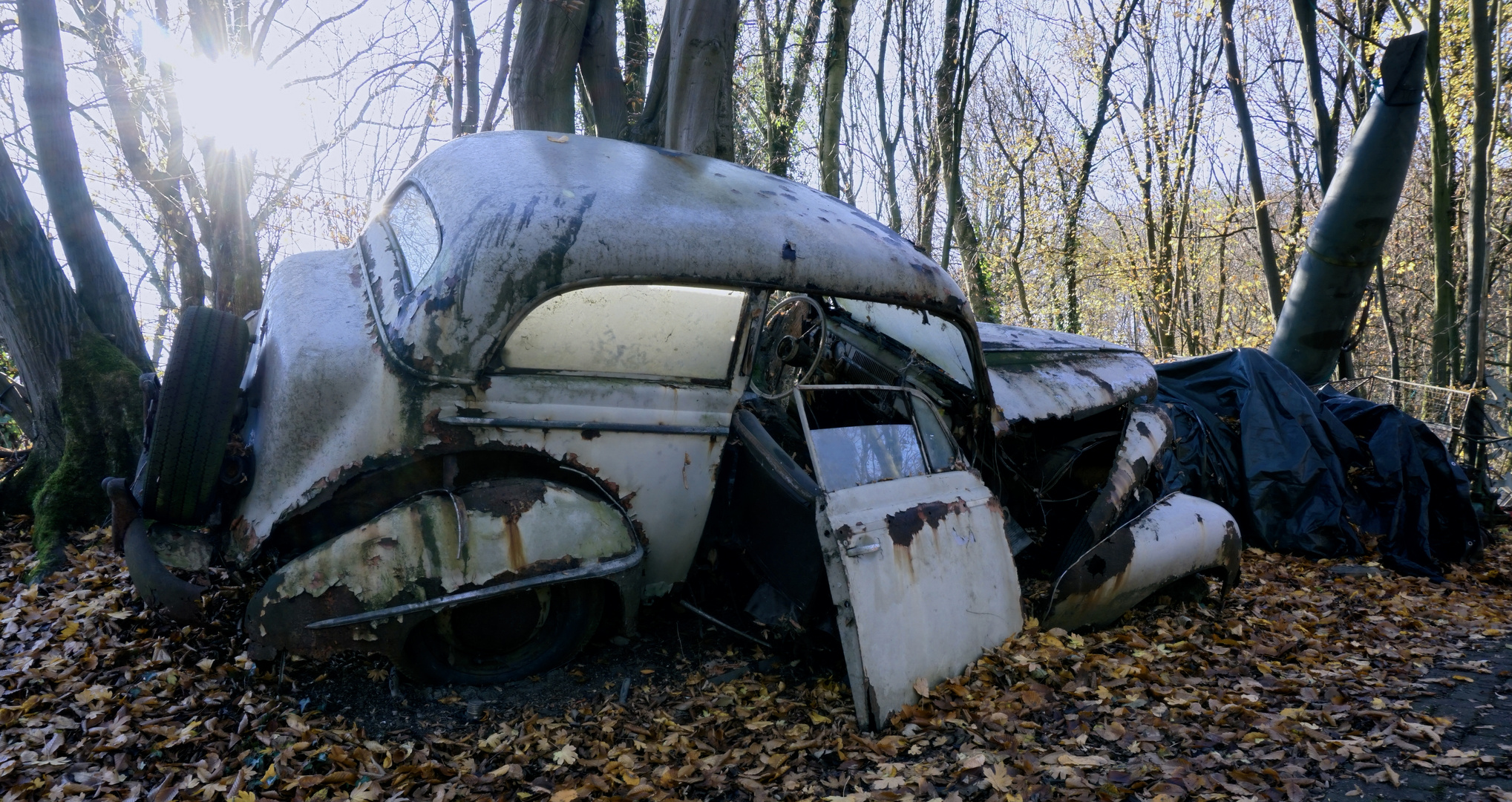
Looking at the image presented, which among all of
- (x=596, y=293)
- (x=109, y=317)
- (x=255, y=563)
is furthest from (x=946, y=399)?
(x=109, y=317)

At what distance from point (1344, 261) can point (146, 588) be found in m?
9.65

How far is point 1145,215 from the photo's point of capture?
57.5ft

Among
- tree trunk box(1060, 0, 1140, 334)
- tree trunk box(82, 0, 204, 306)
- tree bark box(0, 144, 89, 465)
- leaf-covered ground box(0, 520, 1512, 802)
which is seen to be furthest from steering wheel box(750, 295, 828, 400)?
tree trunk box(1060, 0, 1140, 334)

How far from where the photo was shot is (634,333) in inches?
129

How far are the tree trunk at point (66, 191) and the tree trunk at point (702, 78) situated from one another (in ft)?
12.7

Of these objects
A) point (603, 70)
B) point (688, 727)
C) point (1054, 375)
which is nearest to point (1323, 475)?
point (1054, 375)

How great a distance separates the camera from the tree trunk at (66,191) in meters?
5.00

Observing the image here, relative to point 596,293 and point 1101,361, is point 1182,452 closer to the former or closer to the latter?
point 1101,361

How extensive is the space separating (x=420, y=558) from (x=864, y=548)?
1.52 metres

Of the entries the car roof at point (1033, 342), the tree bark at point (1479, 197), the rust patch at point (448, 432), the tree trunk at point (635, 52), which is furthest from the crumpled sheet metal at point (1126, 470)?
the tree trunk at point (635, 52)

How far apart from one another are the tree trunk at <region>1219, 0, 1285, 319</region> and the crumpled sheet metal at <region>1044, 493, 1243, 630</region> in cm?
764

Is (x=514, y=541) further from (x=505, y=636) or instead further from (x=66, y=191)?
(x=66, y=191)

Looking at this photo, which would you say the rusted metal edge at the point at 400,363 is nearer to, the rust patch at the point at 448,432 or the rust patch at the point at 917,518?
the rust patch at the point at 448,432

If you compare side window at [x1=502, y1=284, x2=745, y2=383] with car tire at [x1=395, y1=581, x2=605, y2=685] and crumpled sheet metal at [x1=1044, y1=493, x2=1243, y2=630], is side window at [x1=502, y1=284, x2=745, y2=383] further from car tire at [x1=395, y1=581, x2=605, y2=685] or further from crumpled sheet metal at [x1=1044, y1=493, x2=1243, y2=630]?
crumpled sheet metal at [x1=1044, y1=493, x2=1243, y2=630]
